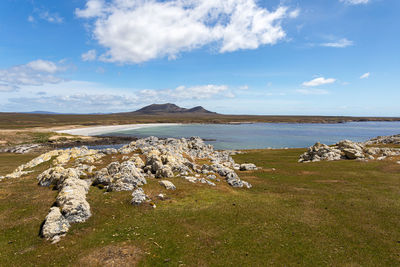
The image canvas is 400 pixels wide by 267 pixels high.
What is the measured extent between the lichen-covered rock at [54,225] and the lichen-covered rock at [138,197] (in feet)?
24.4

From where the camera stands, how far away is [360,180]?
132 feet

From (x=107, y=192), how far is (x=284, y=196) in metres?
26.4

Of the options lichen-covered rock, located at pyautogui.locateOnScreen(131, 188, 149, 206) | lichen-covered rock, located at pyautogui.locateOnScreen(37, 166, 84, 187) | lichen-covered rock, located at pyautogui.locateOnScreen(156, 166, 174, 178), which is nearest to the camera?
lichen-covered rock, located at pyautogui.locateOnScreen(131, 188, 149, 206)

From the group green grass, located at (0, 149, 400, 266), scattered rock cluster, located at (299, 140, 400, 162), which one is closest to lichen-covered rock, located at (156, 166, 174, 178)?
green grass, located at (0, 149, 400, 266)

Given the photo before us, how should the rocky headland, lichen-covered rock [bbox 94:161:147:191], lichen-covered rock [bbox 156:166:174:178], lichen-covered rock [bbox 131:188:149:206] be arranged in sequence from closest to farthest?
lichen-covered rock [bbox 131:188:149:206] < lichen-covered rock [bbox 94:161:147:191] < lichen-covered rock [bbox 156:166:174:178] < the rocky headland

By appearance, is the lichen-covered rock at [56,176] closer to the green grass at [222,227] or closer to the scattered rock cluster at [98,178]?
the scattered rock cluster at [98,178]

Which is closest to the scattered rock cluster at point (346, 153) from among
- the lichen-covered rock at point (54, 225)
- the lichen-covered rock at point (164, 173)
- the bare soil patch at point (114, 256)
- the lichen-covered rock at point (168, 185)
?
the lichen-covered rock at point (164, 173)

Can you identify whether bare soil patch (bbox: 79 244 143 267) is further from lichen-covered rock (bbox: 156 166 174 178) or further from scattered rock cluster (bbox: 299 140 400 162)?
scattered rock cluster (bbox: 299 140 400 162)

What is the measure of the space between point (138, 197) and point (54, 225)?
920 cm

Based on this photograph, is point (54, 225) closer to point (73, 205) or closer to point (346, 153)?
point (73, 205)

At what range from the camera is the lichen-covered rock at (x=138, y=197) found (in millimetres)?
26244

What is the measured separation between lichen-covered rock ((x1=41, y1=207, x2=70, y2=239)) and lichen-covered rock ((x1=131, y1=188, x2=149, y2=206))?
743cm

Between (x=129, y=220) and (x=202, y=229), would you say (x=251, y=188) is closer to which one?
(x=202, y=229)

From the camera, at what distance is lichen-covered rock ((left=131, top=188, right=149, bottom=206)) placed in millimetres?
26244
